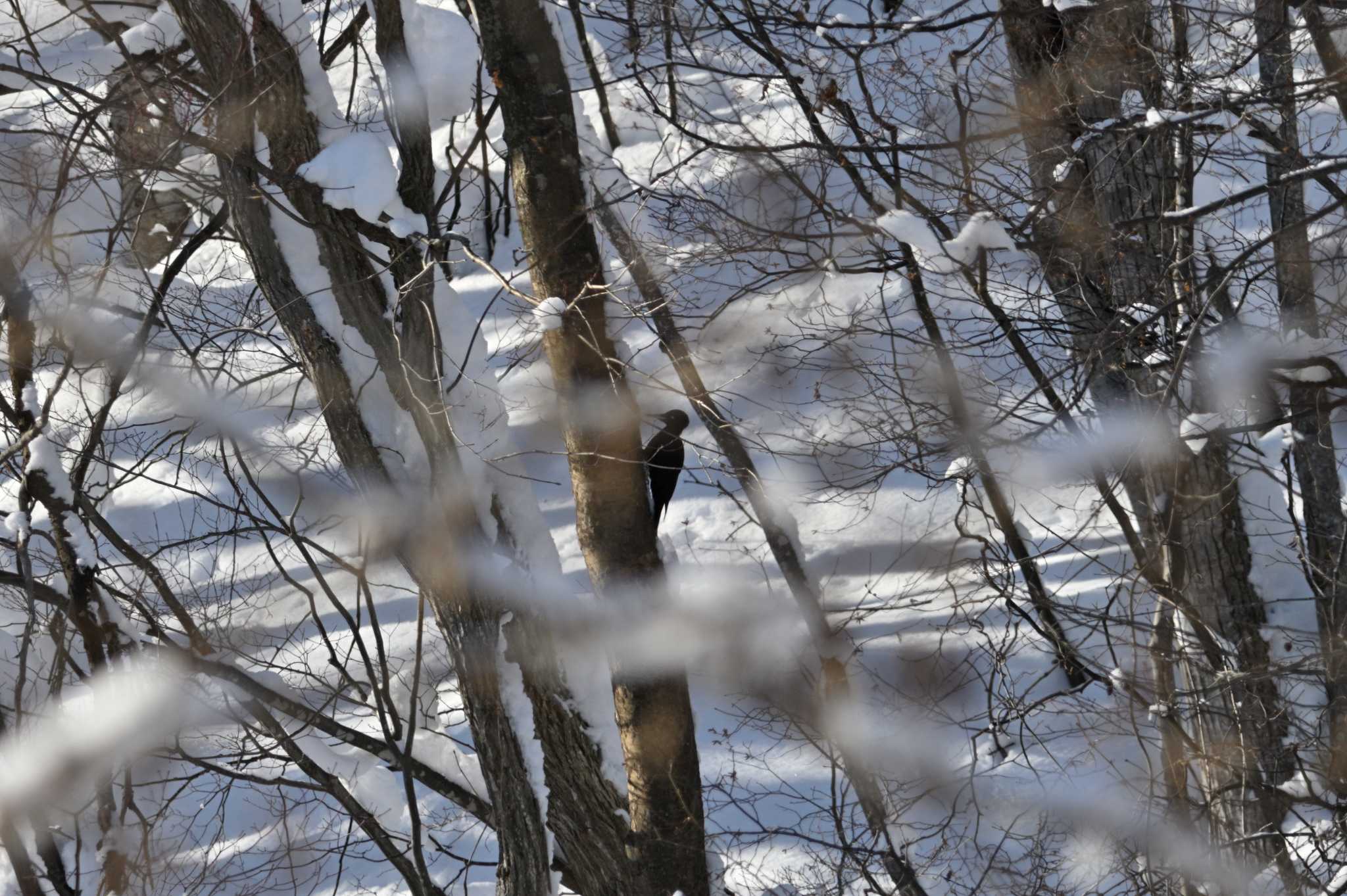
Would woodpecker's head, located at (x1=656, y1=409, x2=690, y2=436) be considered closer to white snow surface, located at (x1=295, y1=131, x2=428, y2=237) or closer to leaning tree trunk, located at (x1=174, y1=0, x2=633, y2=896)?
leaning tree trunk, located at (x1=174, y1=0, x2=633, y2=896)

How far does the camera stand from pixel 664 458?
4.11 metres

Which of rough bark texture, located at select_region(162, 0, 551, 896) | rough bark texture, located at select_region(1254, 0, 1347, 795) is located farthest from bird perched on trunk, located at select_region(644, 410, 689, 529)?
rough bark texture, located at select_region(1254, 0, 1347, 795)

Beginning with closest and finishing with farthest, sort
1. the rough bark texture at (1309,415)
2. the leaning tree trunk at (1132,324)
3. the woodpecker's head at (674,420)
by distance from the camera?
the woodpecker's head at (674,420)
the rough bark texture at (1309,415)
the leaning tree trunk at (1132,324)

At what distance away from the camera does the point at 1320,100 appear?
3881 millimetres

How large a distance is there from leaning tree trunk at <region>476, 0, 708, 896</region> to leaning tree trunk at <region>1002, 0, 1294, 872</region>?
6.29 feet

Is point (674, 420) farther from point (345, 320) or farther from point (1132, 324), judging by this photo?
point (1132, 324)

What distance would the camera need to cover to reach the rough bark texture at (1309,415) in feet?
13.8

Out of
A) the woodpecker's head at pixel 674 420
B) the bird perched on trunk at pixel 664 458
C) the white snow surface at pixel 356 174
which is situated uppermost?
the white snow surface at pixel 356 174

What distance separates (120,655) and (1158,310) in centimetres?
509

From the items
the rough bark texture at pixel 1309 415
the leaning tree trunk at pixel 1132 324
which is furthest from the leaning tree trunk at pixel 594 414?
the rough bark texture at pixel 1309 415

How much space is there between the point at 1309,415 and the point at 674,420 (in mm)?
3032

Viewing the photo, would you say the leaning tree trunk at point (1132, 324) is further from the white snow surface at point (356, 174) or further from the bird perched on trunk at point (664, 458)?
the white snow surface at point (356, 174)

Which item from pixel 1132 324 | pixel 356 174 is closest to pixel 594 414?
pixel 356 174

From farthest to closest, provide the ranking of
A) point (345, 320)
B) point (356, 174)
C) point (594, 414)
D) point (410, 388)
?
point (345, 320), point (594, 414), point (410, 388), point (356, 174)
